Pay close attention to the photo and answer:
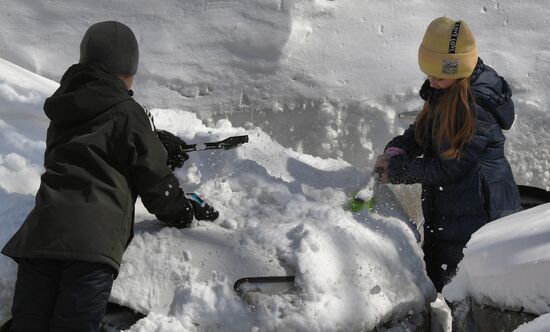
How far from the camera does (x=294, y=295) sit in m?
2.65

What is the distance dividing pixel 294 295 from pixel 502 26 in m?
3.53

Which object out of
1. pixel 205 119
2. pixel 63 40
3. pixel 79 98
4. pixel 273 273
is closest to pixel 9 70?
pixel 63 40

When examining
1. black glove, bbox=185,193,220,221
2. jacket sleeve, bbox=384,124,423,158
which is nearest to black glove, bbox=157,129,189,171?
black glove, bbox=185,193,220,221

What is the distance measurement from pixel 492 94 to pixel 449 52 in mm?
278

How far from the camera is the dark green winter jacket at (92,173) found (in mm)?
2395

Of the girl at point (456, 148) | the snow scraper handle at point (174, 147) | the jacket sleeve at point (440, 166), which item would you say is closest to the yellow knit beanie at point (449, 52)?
the girl at point (456, 148)

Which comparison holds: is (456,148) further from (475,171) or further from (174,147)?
(174,147)

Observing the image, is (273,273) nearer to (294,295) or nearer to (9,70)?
(294,295)

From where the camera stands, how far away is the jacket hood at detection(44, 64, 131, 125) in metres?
2.49

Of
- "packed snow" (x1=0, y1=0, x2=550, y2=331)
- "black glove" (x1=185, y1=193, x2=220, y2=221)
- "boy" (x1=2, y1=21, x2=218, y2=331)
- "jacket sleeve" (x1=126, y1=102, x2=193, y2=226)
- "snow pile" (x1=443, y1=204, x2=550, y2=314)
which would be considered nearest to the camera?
"snow pile" (x1=443, y1=204, x2=550, y2=314)

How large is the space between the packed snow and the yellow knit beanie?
691 mm

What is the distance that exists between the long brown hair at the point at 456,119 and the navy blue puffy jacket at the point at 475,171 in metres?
0.04

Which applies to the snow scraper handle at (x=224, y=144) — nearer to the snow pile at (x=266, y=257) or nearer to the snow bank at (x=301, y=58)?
the snow pile at (x=266, y=257)

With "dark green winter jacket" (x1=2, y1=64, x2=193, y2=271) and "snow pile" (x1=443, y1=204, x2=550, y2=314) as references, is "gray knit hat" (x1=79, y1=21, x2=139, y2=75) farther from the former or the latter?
"snow pile" (x1=443, y1=204, x2=550, y2=314)
